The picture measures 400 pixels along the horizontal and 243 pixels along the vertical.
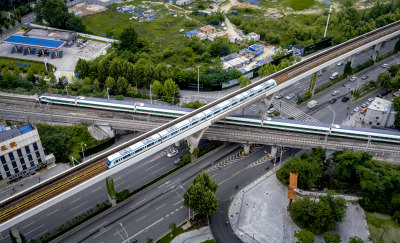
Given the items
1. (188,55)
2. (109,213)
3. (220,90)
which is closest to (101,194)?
(109,213)

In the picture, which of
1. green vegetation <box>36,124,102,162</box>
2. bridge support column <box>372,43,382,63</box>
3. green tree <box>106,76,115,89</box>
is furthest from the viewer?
bridge support column <box>372,43,382,63</box>

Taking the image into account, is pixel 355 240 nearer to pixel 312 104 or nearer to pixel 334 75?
pixel 312 104

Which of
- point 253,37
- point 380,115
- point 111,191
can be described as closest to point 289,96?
point 380,115

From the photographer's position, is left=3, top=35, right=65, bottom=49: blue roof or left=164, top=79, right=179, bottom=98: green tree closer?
left=164, top=79, right=179, bottom=98: green tree

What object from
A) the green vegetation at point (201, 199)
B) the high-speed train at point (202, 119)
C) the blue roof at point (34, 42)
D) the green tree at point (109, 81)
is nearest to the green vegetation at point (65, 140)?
the high-speed train at point (202, 119)

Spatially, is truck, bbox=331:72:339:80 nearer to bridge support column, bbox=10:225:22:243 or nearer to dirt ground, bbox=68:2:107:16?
bridge support column, bbox=10:225:22:243

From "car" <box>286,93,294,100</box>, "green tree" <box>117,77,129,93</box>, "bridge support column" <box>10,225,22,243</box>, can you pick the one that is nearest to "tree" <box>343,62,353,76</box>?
"car" <box>286,93,294,100</box>
